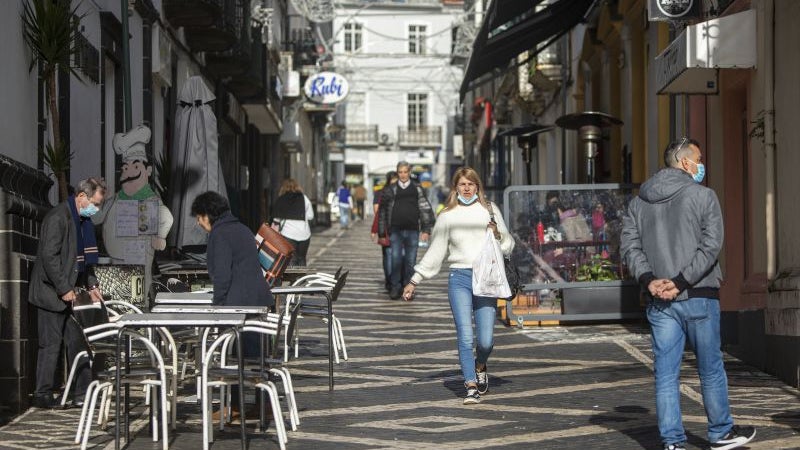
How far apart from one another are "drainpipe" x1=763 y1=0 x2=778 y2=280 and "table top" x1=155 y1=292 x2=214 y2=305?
4601mm

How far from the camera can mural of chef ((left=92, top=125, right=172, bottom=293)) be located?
13438 millimetres

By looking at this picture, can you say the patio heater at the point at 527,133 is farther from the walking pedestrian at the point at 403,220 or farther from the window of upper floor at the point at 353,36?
the window of upper floor at the point at 353,36

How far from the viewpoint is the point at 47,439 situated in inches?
370

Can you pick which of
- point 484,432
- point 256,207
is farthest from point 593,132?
point 256,207

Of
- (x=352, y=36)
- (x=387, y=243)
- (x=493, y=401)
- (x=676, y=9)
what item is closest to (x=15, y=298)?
(x=493, y=401)

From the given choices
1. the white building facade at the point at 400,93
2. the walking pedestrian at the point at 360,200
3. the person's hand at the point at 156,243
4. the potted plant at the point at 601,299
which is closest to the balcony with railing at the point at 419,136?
the white building facade at the point at 400,93

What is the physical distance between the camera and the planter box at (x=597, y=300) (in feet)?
55.2

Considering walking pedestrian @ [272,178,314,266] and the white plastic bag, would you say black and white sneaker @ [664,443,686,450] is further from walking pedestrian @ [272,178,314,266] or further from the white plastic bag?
walking pedestrian @ [272,178,314,266]

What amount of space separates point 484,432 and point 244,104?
24.5 m

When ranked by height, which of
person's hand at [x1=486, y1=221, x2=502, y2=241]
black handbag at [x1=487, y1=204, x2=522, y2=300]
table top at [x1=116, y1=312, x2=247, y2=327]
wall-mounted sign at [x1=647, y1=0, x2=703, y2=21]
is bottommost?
table top at [x1=116, y1=312, x2=247, y2=327]

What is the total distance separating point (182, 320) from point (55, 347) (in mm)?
2822

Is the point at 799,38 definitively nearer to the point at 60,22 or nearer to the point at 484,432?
the point at 484,432

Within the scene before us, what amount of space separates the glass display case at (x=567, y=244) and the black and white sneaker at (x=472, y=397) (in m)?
Answer: 5.92

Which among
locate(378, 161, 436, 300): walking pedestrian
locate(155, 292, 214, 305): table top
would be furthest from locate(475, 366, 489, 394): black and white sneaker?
locate(378, 161, 436, 300): walking pedestrian
